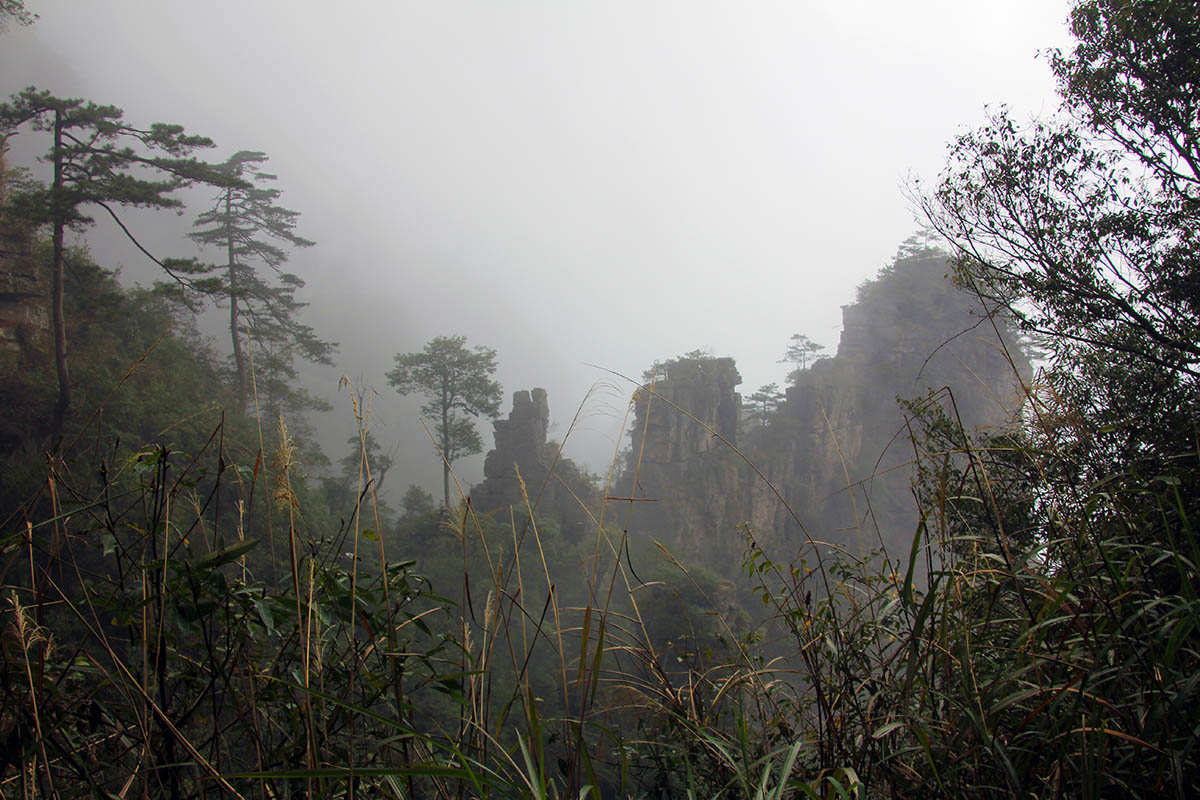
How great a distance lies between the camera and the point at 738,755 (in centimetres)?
119

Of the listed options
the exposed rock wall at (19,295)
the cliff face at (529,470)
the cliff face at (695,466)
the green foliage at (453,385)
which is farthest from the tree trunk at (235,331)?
the cliff face at (695,466)

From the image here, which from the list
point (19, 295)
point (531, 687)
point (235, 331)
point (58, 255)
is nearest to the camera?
point (531, 687)

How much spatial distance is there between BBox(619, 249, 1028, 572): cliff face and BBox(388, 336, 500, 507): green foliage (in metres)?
8.48

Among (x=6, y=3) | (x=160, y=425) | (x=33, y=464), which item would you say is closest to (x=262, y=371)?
(x=160, y=425)

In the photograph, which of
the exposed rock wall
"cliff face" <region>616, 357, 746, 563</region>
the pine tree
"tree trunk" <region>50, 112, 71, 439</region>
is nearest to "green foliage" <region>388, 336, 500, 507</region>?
the pine tree

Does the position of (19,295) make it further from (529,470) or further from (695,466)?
(695,466)

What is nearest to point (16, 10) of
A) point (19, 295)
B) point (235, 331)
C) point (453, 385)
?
point (19, 295)

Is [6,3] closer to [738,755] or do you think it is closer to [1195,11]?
[738,755]

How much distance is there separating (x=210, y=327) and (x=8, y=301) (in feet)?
76.9

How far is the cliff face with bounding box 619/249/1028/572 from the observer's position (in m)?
29.7

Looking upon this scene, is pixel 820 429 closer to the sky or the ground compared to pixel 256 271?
closer to the ground

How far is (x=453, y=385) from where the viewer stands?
2552cm

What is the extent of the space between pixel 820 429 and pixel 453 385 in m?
21.0

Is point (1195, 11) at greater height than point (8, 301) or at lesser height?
greater
